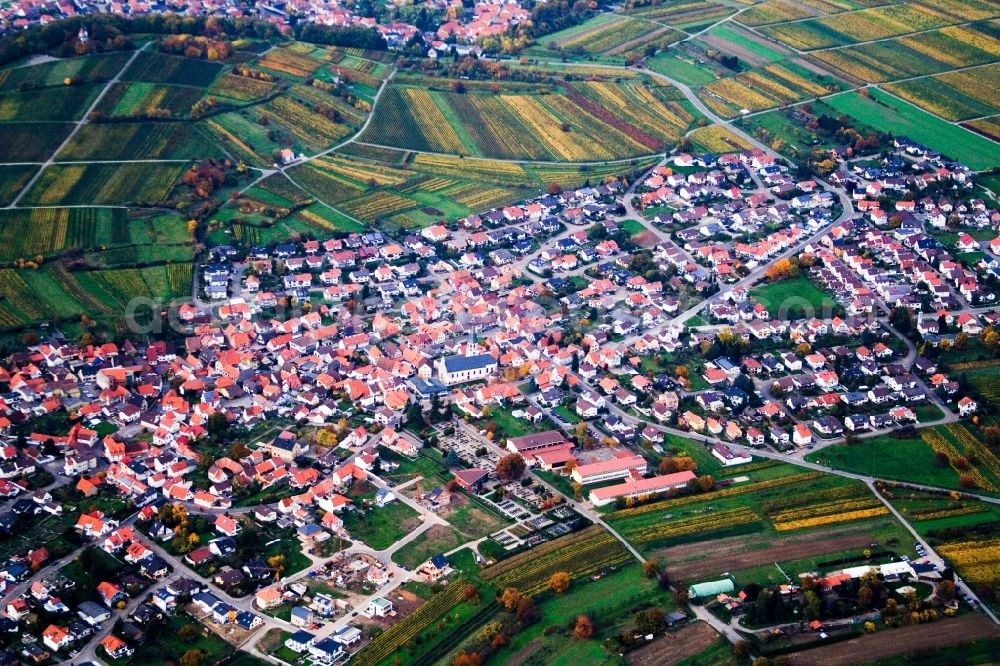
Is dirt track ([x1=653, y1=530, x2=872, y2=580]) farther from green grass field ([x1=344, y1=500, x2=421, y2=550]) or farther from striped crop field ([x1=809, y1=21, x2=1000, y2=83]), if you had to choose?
striped crop field ([x1=809, y1=21, x2=1000, y2=83])

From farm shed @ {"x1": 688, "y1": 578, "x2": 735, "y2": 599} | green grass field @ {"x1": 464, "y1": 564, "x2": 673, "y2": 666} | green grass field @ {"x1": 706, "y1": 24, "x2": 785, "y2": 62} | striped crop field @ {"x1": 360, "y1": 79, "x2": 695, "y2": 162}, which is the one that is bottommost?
green grass field @ {"x1": 464, "y1": 564, "x2": 673, "y2": 666}

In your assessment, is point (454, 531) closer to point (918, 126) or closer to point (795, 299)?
point (795, 299)

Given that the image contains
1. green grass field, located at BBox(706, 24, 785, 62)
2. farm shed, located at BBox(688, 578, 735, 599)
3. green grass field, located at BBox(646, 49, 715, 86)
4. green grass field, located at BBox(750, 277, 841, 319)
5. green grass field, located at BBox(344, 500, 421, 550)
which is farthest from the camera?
green grass field, located at BBox(706, 24, 785, 62)

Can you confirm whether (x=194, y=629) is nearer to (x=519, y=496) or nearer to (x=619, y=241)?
(x=519, y=496)

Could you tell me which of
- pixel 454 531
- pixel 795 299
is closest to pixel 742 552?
pixel 454 531

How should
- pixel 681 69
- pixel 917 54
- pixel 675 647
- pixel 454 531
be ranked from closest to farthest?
pixel 675 647 → pixel 454 531 → pixel 917 54 → pixel 681 69

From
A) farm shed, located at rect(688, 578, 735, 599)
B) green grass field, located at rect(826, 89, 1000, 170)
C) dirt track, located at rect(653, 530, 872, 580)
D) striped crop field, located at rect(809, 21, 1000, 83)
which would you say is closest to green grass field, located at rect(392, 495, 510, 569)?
dirt track, located at rect(653, 530, 872, 580)
